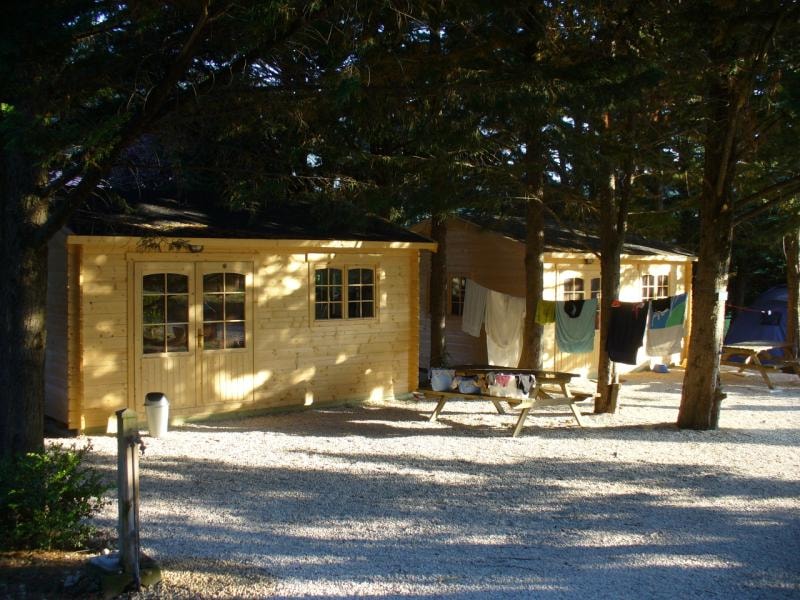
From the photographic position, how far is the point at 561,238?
55.1 feet

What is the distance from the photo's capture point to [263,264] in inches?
450

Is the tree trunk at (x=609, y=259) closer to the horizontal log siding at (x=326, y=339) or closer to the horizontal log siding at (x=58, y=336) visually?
the horizontal log siding at (x=326, y=339)

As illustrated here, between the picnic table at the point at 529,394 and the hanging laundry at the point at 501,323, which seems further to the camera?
the hanging laundry at the point at 501,323

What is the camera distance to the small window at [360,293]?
12523 mm

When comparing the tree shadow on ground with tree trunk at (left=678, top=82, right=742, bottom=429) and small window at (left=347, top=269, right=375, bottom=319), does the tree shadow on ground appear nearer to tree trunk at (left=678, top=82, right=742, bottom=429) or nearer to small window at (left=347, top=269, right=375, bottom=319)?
tree trunk at (left=678, top=82, right=742, bottom=429)

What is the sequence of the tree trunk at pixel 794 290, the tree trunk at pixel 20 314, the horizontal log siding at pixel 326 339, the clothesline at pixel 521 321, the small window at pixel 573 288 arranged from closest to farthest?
1. the tree trunk at pixel 20 314
2. the horizontal log siding at pixel 326 339
3. the clothesline at pixel 521 321
4. the small window at pixel 573 288
5. the tree trunk at pixel 794 290

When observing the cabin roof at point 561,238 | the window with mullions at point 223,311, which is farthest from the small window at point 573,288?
the window with mullions at point 223,311

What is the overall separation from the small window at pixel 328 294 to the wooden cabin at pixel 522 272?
13.2 feet

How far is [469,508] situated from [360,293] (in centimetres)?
625

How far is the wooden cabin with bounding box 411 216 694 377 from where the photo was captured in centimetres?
1589

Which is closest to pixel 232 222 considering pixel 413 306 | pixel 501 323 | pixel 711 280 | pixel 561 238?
pixel 413 306

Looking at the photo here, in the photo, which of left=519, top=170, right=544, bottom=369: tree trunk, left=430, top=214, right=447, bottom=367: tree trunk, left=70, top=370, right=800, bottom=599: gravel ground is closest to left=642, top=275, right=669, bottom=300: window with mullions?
left=430, top=214, right=447, bottom=367: tree trunk

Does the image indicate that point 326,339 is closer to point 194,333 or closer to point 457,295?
point 194,333

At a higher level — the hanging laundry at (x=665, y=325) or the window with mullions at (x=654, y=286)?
the window with mullions at (x=654, y=286)
